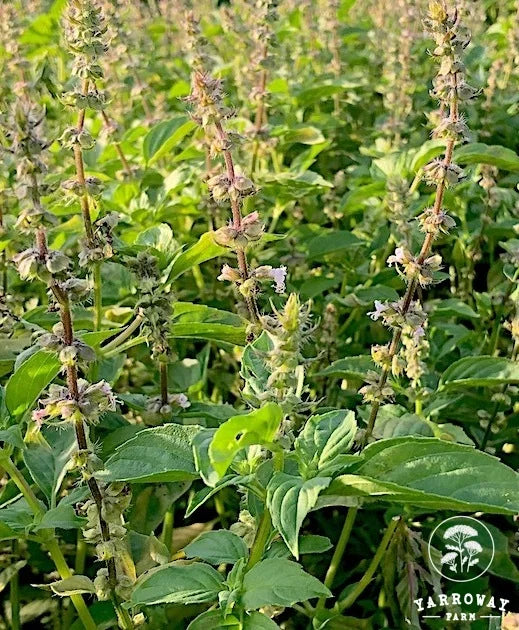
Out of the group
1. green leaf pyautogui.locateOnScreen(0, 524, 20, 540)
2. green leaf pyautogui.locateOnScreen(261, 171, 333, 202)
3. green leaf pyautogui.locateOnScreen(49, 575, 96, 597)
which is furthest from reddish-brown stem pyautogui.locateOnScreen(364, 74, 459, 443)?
green leaf pyautogui.locateOnScreen(261, 171, 333, 202)

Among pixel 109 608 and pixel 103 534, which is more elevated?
pixel 103 534

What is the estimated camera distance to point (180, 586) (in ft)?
5.01

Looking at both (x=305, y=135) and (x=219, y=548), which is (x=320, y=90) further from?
(x=219, y=548)

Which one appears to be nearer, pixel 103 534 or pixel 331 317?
pixel 103 534

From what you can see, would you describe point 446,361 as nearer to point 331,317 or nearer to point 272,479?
point 331,317

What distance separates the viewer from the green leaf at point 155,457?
149 cm

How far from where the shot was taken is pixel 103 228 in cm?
193

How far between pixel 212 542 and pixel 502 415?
1.34 metres

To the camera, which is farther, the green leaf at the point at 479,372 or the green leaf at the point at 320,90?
the green leaf at the point at 320,90

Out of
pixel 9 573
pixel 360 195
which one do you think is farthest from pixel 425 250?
pixel 9 573

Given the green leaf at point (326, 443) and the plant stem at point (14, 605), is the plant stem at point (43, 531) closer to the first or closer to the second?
the plant stem at point (14, 605)

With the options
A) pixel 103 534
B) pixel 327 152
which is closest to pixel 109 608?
pixel 103 534

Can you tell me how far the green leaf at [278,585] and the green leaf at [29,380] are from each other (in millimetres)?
564

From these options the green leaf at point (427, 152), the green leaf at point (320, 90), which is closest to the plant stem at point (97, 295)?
the green leaf at point (427, 152)
